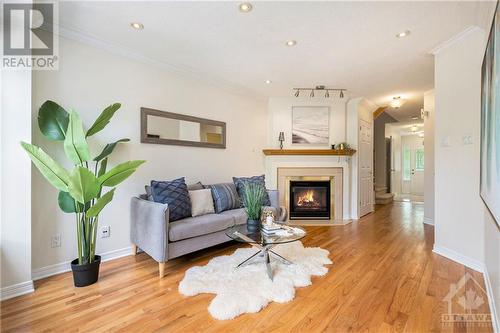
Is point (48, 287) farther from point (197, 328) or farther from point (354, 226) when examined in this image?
point (354, 226)

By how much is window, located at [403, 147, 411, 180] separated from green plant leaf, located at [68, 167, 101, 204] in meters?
10.3

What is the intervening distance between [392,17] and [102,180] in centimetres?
309

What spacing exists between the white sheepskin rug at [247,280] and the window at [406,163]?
814 centimetres

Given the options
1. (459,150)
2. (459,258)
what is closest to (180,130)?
(459,150)

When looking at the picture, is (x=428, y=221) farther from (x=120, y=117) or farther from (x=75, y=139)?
(x=75, y=139)

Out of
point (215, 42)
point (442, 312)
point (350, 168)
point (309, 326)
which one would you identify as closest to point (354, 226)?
point (350, 168)

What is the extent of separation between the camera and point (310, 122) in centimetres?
491

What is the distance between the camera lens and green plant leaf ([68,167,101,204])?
1849mm

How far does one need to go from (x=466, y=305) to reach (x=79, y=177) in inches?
128

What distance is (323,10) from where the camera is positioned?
2.13 meters

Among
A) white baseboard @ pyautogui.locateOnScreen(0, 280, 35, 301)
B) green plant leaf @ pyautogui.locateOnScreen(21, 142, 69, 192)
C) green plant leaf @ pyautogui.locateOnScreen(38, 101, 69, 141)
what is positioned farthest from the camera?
green plant leaf @ pyautogui.locateOnScreen(38, 101, 69, 141)

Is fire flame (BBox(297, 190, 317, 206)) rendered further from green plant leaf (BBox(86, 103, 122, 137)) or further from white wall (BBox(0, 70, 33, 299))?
white wall (BBox(0, 70, 33, 299))

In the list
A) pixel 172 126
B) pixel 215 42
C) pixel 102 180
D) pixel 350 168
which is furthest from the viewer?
pixel 350 168

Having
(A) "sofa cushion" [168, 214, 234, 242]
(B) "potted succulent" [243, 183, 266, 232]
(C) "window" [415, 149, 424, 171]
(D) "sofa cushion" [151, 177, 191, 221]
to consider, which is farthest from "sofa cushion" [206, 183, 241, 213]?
(C) "window" [415, 149, 424, 171]
